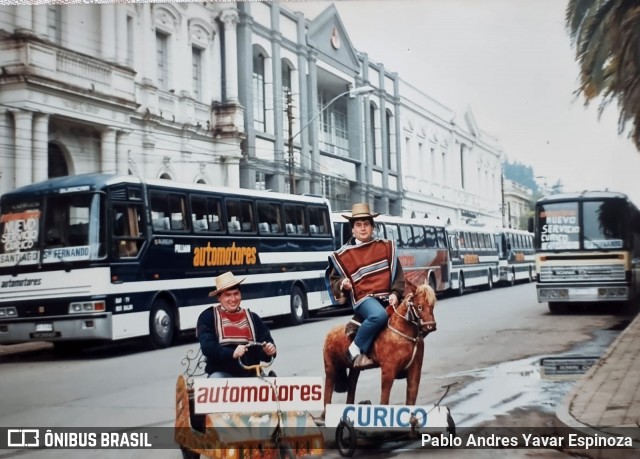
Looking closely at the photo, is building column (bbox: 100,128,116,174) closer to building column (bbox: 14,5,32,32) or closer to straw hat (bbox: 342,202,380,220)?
building column (bbox: 14,5,32,32)

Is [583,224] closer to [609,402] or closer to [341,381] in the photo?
[609,402]

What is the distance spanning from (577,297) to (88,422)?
15.8ft

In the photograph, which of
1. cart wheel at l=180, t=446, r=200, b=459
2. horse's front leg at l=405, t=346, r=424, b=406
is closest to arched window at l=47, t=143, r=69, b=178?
cart wheel at l=180, t=446, r=200, b=459

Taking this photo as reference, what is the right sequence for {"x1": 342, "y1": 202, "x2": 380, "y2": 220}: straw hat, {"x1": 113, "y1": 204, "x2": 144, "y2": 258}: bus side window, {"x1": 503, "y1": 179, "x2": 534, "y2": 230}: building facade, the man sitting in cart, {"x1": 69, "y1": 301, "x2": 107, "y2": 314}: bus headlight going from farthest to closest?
{"x1": 503, "y1": 179, "x2": 534, "y2": 230}: building facade < {"x1": 113, "y1": 204, "x2": 144, "y2": 258}: bus side window < {"x1": 69, "y1": 301, "x2": 107, "y2": 314}: bus headlight < {"x1": 342, "y1": 202, "x2": 380, "y2": 220}: straw hat < the man sitting in cart

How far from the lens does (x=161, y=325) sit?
758 cm

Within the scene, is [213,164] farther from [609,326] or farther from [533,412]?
[609,326]

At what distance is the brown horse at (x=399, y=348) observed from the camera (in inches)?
244

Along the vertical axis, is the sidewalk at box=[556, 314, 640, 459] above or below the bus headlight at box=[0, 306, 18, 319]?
below

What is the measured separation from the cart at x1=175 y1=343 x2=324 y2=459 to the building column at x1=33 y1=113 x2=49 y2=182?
2412mm

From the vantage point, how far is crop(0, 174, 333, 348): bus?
7176mm

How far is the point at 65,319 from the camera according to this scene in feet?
24.4

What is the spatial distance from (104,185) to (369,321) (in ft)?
9.17

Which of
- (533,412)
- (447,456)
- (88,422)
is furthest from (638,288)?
(88,422)

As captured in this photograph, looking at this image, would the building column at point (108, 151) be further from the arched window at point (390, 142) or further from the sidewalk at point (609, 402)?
the sidewalk at point (609, 402)
